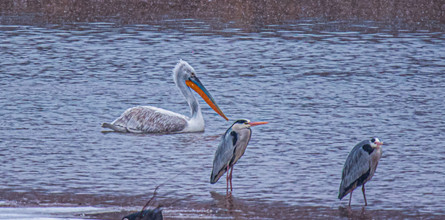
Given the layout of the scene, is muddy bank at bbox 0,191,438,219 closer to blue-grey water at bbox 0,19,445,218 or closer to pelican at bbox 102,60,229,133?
blue-grey water at bbox 0,19,445,218

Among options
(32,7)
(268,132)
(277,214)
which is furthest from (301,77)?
(32,7)

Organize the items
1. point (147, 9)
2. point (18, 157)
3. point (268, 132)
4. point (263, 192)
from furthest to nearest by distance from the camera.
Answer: point (147, 9), point (268, 132), point (18, 157), point (263, 192)

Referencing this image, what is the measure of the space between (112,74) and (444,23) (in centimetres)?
1311

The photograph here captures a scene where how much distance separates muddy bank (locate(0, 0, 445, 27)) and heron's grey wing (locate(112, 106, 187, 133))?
14419 millimetres

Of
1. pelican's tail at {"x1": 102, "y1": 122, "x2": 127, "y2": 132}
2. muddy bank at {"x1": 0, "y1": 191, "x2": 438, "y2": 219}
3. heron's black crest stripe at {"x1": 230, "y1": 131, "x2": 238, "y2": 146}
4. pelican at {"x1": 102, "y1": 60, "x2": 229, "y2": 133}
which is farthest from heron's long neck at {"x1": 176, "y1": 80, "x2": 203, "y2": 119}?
muddy bank at {"x1": 0, "y1": 191, "x2": 438, "y2": 219}

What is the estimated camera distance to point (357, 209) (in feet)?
26.7

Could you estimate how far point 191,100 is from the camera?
12.5 metres

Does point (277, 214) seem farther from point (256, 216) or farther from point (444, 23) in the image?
point (444, 23)

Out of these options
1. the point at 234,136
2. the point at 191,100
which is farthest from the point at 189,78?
the point at 234,136

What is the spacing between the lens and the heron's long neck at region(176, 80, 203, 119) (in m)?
12.2

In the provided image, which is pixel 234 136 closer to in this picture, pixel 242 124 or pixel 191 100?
pixel 242 124

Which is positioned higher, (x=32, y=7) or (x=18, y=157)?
(x=18, y=157)

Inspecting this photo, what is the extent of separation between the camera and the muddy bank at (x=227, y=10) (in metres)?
28.3

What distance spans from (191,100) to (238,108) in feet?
4.50
